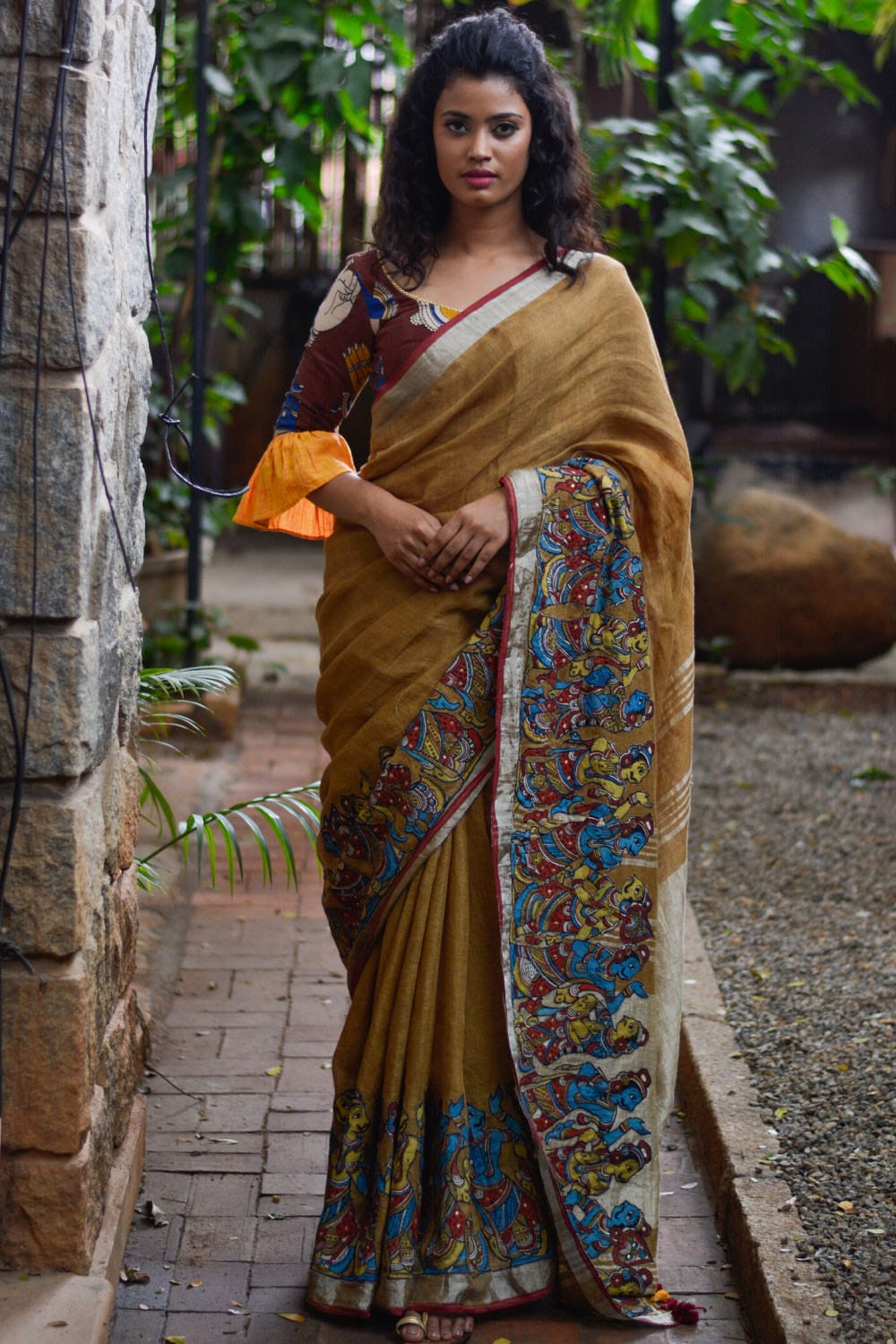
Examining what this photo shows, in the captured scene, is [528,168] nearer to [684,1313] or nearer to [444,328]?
[444,328]

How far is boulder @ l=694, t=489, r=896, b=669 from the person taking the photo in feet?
24.8

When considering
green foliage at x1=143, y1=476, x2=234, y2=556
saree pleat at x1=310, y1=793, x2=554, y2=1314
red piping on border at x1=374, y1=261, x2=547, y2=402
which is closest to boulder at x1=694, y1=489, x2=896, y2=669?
green foliage at x1=143, y1=476, x2=234, y2=556

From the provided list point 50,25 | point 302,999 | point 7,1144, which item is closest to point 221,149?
point 302,999

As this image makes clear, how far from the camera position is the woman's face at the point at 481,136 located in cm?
251

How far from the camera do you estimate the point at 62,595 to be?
213 cm

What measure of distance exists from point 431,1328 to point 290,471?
4.61 feet

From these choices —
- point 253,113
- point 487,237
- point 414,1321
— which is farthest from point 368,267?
point 253,113

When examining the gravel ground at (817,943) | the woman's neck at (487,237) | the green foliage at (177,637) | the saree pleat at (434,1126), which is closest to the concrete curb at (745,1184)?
the gravel ground at (817,943)

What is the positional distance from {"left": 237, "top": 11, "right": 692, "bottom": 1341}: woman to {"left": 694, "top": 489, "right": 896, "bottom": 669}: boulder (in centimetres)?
507

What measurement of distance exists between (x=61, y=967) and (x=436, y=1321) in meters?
0.86

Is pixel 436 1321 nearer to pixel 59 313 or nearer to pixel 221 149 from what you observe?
pixel 59 313

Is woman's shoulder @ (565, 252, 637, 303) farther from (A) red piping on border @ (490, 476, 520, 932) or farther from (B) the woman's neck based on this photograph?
(A) red piping on border @ (490, 476, 520, 932)

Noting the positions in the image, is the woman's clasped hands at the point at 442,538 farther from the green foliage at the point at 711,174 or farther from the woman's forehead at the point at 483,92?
the green foliage at the point at 711,174

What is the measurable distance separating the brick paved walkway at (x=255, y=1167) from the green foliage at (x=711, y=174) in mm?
3705
